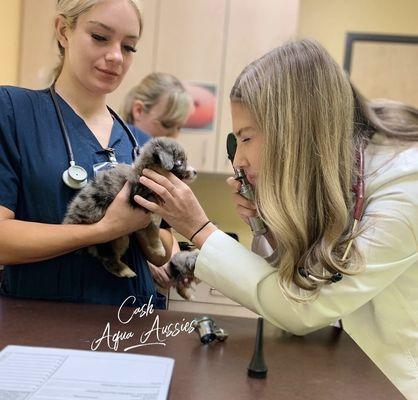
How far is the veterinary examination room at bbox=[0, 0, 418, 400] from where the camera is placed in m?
0.78

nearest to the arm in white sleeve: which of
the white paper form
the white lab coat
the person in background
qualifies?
the white lab coat

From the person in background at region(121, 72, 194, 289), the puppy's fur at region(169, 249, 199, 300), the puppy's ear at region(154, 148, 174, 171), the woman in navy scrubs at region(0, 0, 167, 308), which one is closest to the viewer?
the woman in navy scrubs at region(0, 0, 167, 308)

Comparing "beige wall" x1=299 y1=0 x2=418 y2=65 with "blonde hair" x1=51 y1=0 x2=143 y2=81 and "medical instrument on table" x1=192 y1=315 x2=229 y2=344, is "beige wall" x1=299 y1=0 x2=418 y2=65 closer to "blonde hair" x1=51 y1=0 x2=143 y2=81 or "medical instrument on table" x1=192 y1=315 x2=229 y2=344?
"blonde hair" x1=51 y1=0 x2=143 y2=81

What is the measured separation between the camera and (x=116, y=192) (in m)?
1.17

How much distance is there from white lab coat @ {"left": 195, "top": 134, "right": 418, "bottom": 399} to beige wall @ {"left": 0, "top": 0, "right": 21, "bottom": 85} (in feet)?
7.59

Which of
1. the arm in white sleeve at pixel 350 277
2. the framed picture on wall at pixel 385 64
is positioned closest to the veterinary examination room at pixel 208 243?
the arm in white sleeve at pixel 350 277

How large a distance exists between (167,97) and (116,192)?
112 centimetres

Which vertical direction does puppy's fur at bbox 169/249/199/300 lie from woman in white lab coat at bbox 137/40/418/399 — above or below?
below

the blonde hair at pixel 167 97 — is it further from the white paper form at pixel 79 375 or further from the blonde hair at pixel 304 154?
the white paper form at pixel 79 375


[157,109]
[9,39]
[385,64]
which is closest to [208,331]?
[157,109]

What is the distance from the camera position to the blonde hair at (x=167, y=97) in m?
2.20

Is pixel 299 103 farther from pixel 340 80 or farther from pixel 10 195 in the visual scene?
pixel 10 195

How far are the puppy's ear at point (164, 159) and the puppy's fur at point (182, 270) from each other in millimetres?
236

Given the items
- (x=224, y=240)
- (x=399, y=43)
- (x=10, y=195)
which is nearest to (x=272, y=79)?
(x=224, y=240)
